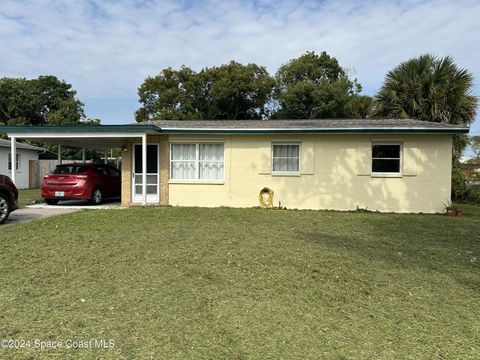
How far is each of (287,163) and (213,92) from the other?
20.6m

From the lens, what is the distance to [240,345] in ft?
11.0

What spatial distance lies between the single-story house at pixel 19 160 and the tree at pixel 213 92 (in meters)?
10.8

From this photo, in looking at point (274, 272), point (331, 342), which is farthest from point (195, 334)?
point (274, 272)

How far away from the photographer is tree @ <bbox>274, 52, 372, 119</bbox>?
95.6ft

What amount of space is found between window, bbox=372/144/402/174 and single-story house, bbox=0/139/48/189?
66.6 feet

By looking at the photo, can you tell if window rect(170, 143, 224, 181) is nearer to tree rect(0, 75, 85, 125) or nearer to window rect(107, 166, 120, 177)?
window rect(107, 166, 120, 177)

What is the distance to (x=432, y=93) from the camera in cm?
1667

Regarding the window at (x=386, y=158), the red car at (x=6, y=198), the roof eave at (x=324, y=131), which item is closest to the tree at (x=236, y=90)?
the roof eave at (x=324, y=131)

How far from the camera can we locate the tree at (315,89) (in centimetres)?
2914

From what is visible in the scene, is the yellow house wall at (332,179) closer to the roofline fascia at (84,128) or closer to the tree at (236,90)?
the roofline fascia at (84,128)

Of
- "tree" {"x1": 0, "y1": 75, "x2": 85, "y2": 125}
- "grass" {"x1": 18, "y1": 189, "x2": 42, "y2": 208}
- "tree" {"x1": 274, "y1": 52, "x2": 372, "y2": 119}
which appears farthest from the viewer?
"tree" {"x1": 0, "y1": 75, "x2": 85, "y2": 125}

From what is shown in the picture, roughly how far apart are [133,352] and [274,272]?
2.66 m

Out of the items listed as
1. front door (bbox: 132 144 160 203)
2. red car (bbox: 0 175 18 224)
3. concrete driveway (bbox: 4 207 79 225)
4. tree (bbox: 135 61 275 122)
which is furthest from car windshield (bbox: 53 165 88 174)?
tree (bbox: 135 61 275 122)

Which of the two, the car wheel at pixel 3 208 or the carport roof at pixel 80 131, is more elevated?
the carport roof at pixel 80 131
